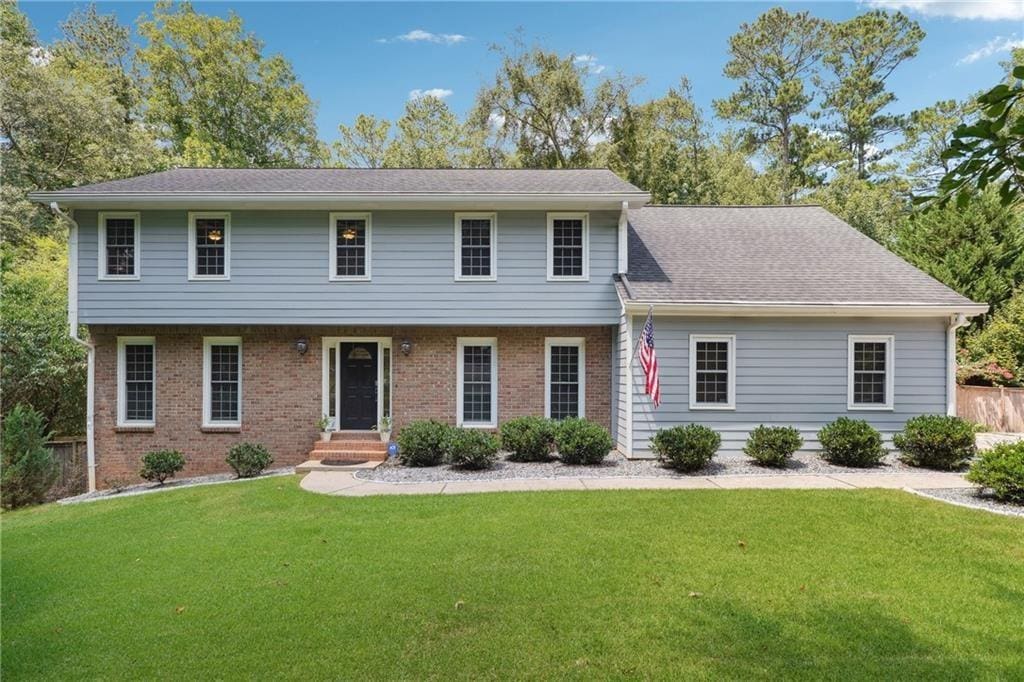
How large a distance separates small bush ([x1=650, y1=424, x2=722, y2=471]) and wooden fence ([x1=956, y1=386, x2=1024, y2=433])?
1170 cm

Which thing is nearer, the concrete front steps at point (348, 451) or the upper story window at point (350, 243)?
the concrete front steps at point (348, 451)

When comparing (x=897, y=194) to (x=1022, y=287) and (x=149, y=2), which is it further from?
(x=149, y=2)

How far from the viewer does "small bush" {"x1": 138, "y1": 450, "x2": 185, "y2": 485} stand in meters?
10.9

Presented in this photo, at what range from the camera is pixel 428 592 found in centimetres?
484

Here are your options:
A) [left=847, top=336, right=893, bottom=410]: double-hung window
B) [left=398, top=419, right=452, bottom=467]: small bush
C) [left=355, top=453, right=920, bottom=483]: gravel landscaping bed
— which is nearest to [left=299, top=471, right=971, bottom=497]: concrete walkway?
[left=355, top=453, right=920, bottom=483]: gravel landscaping bed

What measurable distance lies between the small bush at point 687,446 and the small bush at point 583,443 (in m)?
1.01

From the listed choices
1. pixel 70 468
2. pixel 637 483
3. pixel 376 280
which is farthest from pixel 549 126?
pixel 70 468

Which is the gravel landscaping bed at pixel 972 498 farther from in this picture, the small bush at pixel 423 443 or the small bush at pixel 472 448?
the small bush at pixel 423 443

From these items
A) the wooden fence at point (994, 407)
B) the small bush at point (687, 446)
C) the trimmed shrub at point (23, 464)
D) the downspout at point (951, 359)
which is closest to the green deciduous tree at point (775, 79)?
the wooden fence at point (994, 407)

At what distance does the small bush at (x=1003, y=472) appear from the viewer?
7.43 meters

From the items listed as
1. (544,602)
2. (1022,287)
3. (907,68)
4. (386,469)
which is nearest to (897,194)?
(907,68)

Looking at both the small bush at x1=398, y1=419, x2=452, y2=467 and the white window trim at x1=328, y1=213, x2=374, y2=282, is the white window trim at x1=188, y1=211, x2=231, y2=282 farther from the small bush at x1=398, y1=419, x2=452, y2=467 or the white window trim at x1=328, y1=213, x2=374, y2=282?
the small bush at x1=398, y1=419, x2=452, y2=467

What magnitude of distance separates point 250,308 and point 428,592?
9007 millimetres

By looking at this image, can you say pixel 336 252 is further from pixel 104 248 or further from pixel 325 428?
pixel 104 248
